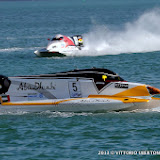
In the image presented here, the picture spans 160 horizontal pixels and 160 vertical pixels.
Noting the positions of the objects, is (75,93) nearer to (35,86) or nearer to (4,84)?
(35,86)

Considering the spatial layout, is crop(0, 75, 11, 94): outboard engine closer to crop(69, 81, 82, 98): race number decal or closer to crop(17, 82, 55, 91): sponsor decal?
crop(17, 82, 55, 91): sponsor decal

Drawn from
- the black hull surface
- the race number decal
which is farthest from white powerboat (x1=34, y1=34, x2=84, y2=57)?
the race number decal

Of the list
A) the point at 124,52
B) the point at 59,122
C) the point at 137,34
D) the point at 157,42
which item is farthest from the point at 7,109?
the point at 137,34

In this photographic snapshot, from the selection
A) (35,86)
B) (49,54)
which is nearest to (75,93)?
(35,86)

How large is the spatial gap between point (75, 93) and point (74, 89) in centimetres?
21

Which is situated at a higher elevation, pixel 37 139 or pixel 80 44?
pixel 80 44

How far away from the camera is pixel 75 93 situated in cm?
2452

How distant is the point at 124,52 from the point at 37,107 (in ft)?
90.5

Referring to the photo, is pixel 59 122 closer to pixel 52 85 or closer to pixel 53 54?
pixel 52 85

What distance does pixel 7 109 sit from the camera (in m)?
24.7

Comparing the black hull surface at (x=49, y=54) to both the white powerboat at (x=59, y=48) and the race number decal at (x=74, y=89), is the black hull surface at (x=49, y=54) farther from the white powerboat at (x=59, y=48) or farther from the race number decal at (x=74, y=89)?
the race number decal at (x=74, y=89)

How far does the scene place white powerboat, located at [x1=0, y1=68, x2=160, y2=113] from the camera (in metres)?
24.3

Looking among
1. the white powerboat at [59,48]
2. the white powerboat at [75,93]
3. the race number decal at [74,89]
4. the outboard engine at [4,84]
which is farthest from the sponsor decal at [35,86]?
the white powerboat at [59,48]

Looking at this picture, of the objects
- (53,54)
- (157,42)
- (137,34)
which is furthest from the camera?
(137,34)
